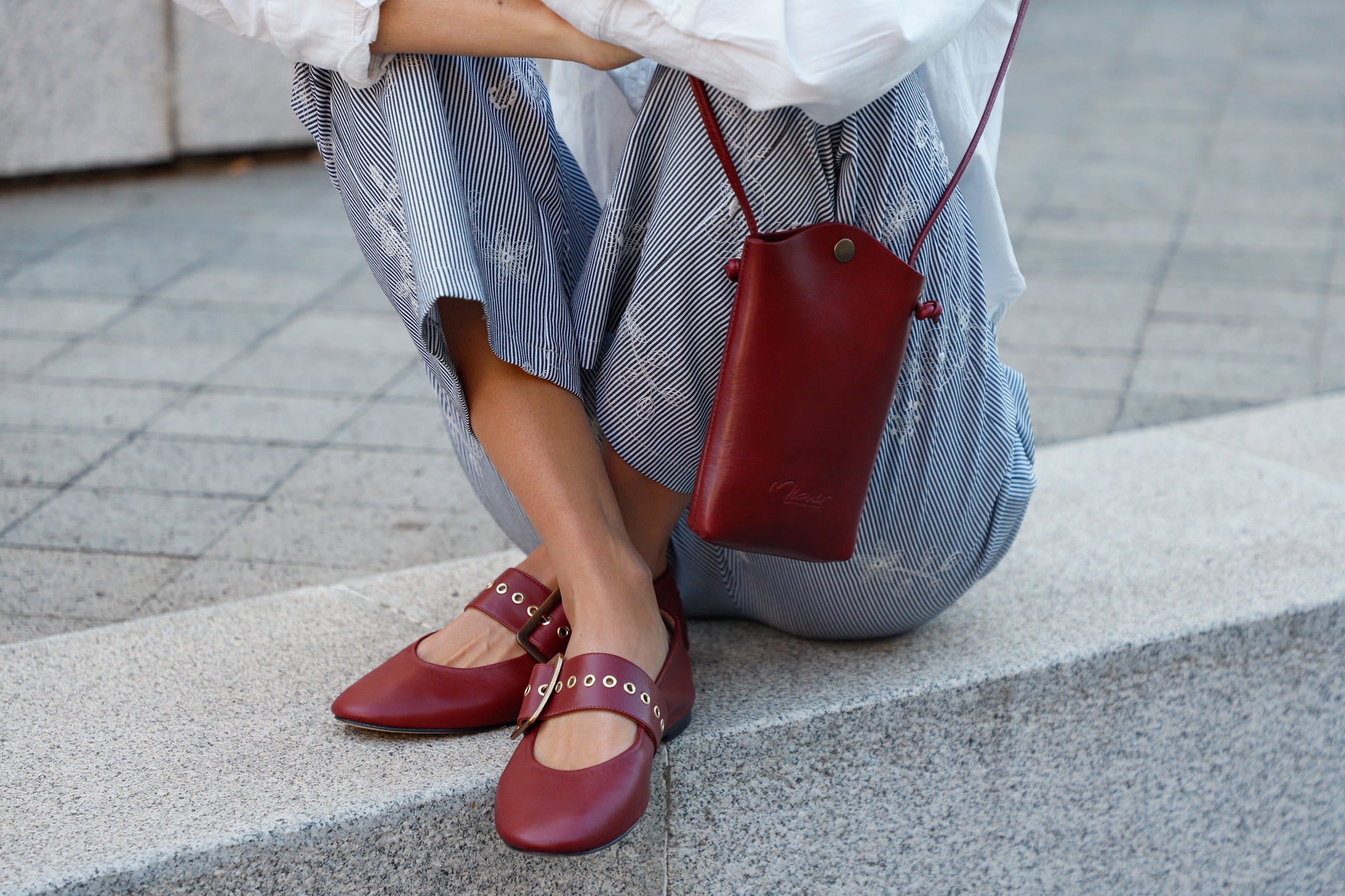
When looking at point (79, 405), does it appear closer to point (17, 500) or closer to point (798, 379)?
point (17, 500)

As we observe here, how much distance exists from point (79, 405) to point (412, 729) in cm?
176

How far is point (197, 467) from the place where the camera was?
7.92ft

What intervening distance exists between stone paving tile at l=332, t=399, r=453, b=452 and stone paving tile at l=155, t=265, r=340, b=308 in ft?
2.78

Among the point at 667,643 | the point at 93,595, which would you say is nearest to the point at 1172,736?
the point at 667,643

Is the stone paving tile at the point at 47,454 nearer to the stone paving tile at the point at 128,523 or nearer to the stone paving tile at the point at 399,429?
the stone paving tile at the point at 128,523

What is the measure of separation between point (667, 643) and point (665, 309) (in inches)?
12.9

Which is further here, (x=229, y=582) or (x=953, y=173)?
(x=229, y=582)

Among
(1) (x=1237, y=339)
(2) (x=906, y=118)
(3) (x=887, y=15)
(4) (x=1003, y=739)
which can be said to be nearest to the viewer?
(3) (x=887, y=15)

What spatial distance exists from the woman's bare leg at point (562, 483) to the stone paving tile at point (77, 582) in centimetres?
88

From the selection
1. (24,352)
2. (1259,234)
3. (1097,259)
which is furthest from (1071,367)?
(24,352)

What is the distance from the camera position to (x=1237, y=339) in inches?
124

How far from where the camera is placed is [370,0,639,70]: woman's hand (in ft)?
3.66

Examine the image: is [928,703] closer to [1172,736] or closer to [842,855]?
[842,855]

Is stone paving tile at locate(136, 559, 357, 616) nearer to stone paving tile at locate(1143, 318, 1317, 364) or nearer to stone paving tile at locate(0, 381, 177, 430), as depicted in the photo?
stone paving tile at locate(0, 381, 177, 430)
